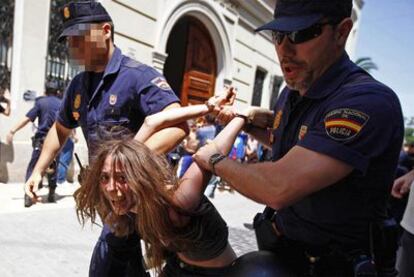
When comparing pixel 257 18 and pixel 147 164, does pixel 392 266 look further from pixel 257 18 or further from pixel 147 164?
pixel 257 18

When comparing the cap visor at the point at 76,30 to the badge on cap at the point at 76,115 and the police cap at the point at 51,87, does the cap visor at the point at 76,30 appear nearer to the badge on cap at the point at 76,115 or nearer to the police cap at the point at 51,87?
the badge on cap at the point at 76,115

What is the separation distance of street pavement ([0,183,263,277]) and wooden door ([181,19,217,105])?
4.64 metres

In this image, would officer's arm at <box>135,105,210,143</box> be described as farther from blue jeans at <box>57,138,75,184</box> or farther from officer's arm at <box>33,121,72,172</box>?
blue jeans at <box>57,138,75,184</box>

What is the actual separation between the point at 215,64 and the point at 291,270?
9.55 meters

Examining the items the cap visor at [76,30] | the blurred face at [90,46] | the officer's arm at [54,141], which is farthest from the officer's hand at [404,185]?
the officer's arm at [54,141]

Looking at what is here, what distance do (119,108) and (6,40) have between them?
472 cm

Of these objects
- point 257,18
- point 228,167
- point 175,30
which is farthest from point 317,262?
point 257,18

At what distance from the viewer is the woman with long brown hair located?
164cm

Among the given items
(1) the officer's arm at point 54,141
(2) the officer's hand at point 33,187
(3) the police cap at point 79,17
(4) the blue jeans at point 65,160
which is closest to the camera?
(3) the police cap at point 79,17

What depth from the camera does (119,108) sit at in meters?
2.26

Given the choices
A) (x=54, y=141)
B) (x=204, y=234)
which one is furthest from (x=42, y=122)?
(x=204, y=234)

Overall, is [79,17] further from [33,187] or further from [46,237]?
[46,237]

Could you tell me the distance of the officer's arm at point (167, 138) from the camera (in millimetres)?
2041

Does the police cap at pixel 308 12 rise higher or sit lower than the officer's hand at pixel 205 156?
higher
